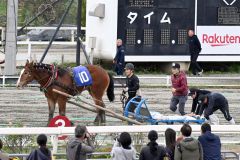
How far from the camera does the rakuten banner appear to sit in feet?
105

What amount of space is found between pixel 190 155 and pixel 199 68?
17781 mm

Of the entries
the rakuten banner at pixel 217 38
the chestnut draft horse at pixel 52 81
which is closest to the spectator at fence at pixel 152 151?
the chestnut draft horse at pixel 52 81

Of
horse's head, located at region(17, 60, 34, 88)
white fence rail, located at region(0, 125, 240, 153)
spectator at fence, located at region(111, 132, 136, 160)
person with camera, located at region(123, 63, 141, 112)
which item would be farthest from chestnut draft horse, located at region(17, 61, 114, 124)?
spectator at fence, located at region(111, 132, 136, 160)

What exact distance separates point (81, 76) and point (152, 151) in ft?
24.2

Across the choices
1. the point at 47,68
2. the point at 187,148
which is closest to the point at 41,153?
the point at 187,148

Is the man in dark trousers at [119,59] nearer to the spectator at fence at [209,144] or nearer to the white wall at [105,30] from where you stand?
the white wall at [105,30]

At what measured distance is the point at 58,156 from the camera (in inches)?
591

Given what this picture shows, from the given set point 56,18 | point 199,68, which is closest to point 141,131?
point 199,68

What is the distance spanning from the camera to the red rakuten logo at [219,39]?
1258 inches

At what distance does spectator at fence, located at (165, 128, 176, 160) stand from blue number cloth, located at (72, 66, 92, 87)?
684 centimetres

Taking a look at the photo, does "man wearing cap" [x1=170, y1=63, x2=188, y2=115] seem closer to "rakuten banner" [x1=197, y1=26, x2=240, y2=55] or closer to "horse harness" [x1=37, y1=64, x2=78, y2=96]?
"horse harness" [x1=37, y1=64, x2=78, y2=96]

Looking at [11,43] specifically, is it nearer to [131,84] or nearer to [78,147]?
[131,84]

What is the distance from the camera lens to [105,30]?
105 feet

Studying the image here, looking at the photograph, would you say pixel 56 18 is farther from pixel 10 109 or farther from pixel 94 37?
pixel 10 109
